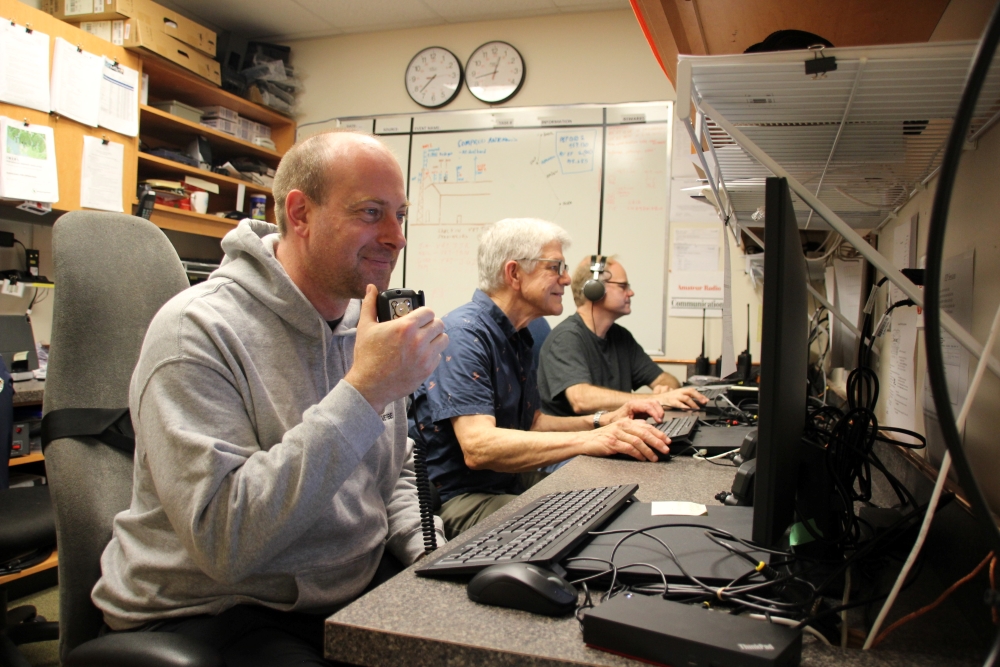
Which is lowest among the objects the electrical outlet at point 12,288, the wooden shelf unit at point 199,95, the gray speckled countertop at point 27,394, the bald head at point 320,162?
the gray speckled countertop at point 27,394

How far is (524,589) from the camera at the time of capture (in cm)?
61

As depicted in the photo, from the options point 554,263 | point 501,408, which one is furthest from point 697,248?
point 501,408

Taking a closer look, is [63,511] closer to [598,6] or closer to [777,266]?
[777,266]

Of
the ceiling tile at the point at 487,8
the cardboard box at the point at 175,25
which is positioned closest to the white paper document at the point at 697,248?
the ceiling tile at the point at 487,8

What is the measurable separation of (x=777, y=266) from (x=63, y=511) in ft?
3.25

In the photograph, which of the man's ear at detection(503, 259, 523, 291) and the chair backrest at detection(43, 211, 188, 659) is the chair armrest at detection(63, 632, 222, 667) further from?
the man's ear at detection(503, 259, 523, 291)

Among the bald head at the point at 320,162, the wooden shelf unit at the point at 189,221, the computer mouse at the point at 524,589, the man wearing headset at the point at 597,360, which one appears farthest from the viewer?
the wooden shelf unit at the point at 189,221

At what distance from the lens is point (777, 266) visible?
562 millimetres

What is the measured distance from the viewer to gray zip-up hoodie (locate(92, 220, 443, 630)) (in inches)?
31.9

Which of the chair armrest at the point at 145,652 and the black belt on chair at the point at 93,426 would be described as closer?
the chair armrest at the point at 145,652

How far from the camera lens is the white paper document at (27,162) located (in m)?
2.53

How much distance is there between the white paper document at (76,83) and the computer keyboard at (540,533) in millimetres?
2852

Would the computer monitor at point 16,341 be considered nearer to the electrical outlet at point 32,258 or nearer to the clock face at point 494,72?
the electrical outlet at point 32,258

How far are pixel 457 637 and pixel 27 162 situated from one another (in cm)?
290
